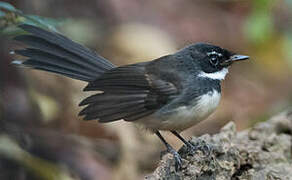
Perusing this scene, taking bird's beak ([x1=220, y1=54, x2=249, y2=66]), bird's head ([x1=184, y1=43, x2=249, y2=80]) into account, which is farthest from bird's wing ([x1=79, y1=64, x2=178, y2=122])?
bird's beak ([x1=220, y1=54, x2=249, y2=66])

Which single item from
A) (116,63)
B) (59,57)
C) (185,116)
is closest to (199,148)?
(185,116)

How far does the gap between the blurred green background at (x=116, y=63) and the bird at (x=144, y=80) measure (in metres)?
0.27

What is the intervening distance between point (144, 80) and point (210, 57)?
2.12ft

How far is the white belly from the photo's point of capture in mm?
4191

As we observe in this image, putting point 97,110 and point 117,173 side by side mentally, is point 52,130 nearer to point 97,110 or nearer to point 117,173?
point 117,173

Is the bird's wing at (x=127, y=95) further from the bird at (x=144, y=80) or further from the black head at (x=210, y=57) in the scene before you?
the black head at (x=210, y=57)

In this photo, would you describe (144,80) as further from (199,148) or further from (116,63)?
(116,63)

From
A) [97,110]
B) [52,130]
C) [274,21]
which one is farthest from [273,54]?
[97,110]

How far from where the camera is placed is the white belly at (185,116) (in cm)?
419

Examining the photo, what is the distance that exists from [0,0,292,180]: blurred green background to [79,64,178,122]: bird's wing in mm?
621

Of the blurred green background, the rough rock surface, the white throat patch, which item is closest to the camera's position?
the rough rock surface

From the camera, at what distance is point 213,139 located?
461 centimetres

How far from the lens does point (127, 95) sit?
4312 mm

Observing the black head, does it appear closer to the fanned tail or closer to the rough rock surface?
the rough rock surface
